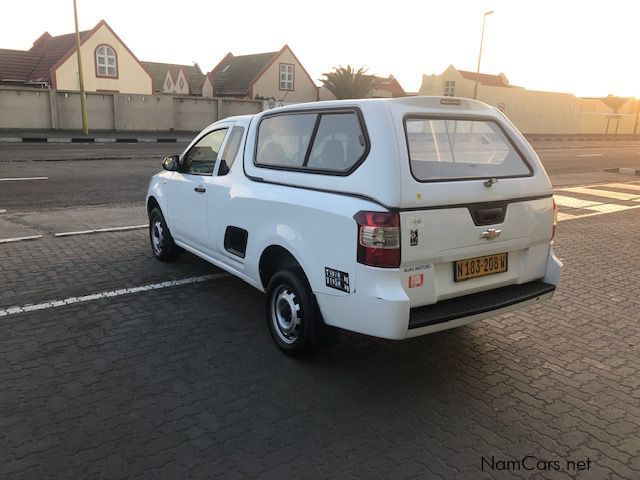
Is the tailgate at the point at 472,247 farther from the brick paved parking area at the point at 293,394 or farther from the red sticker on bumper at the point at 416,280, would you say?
the brick paved parking area at the point at 293,394

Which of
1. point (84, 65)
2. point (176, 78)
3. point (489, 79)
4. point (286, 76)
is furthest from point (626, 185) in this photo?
point (176, 78)

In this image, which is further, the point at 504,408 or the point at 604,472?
A: the point at 504,408

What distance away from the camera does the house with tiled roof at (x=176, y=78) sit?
206 ft

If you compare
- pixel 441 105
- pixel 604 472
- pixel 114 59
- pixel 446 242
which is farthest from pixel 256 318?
pixel 114 59

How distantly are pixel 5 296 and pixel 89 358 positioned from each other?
5.81 feet

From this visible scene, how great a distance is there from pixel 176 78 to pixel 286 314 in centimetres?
6622

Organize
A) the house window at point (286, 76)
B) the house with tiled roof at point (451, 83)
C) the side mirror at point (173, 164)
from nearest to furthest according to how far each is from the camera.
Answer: the side mirror at point (173, 164) < the house window at point (286, 76) < the house with tiled roof at point (451, 83)

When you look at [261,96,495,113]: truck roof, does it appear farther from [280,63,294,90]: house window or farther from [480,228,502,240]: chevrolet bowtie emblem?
[280,63,294,90]: house window

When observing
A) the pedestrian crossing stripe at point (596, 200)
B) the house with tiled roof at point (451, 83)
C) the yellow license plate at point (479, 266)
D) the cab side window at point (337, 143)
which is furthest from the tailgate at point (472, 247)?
the house with tiled roof at point (451, 83)

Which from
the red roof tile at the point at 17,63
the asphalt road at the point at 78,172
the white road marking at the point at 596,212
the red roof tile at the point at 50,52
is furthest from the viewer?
the red roof tile at the point at 17,63

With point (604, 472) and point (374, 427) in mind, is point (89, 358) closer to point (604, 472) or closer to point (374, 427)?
point (374, 427)

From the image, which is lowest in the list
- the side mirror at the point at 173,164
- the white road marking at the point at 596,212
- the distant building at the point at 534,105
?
the white road marking at the point at 596,212

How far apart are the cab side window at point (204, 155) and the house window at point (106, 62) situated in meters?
39.6

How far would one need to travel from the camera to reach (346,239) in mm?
3316
